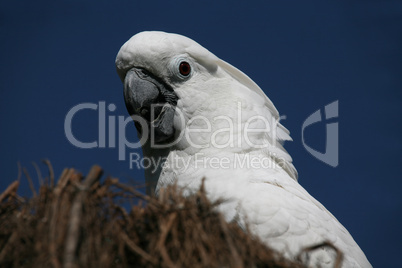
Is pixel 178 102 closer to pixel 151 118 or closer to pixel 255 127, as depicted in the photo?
pixel 151 118

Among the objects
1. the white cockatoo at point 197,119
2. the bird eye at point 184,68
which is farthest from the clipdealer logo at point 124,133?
the bird eye at point 184,68

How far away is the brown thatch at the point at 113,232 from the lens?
5.74 feet

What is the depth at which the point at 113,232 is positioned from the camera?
6.54 ft

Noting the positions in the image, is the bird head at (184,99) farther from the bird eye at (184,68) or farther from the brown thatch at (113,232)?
the brown thatch at (113,232)

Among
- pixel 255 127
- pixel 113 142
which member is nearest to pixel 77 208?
pixel 255 127

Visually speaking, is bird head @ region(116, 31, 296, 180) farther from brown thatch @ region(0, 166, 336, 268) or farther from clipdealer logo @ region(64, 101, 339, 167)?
brown thatch @ region(0, 166, 336, 268)

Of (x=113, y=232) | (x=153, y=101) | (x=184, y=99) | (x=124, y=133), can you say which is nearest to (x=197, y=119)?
(x=184, y=99)

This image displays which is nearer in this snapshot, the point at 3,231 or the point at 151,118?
the point at 3,231

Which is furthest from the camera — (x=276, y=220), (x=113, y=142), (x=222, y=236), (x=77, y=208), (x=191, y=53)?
(x=113, y=142)

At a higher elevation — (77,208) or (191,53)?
(191,53)

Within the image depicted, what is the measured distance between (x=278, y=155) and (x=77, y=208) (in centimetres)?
191

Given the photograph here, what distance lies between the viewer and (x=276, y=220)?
2.66m

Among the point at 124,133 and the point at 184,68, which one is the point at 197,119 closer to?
the point at 184,68

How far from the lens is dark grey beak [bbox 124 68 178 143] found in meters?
3.37
